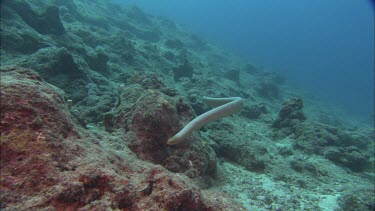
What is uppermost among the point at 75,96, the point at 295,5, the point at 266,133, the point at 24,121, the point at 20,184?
the point at 295,5

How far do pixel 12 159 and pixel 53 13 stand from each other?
12067 mm

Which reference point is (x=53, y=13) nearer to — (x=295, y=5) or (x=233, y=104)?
(x=233, y=104)

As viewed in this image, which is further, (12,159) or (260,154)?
(260,154)

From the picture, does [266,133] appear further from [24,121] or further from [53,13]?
[53,13]

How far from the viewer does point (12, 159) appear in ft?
5.98

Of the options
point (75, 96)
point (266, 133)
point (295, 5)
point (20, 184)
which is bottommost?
point (75, 96)

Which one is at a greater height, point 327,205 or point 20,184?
point 20,184

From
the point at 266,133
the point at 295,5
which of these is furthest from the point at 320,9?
the point at 266,133

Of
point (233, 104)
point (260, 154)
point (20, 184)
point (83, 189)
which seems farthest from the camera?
point (260, 154)

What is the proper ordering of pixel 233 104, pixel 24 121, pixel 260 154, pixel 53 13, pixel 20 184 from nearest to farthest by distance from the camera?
pixel 20 184
pixel 24 121
pixel 233 104
pixel 260 154
pixel 53 13

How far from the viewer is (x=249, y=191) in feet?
16.3

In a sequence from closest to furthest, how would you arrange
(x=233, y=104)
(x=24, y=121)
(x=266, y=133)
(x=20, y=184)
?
(x=20, y=184)
(x=24, y=121)
(x=233, y=104)
(x=266, y=133)

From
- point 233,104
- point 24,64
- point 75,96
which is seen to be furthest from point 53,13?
point 233,104

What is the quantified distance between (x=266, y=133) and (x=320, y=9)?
222 meters
